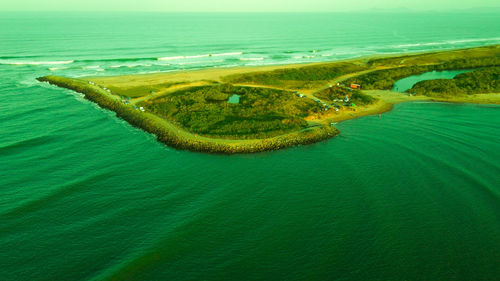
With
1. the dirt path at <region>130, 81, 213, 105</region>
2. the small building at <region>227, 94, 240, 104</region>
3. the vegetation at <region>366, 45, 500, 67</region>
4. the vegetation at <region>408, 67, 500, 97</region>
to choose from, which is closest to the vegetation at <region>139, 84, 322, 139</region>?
the small building at <region>227, 94, 240, 104</region>

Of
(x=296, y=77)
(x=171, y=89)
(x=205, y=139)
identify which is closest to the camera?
(x=205, y=139)

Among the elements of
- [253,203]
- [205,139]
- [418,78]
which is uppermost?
[418,78]

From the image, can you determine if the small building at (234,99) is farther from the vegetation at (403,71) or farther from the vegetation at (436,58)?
the vegetation at (436,58)

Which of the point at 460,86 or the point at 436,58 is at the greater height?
the point at 436,58

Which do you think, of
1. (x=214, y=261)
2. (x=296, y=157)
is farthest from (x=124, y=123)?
(x=214, y=261)

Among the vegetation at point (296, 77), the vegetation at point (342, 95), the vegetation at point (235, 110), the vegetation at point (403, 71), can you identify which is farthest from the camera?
the vegetation at point (296, 77)

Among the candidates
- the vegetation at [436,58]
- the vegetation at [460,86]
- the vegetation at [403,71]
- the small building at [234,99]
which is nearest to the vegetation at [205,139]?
the small building at [234,99]

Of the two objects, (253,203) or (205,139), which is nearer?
(253,203)

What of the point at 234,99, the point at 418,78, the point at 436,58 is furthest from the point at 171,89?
the point at 436,58

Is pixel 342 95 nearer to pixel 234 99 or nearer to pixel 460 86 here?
pixel 234 99
